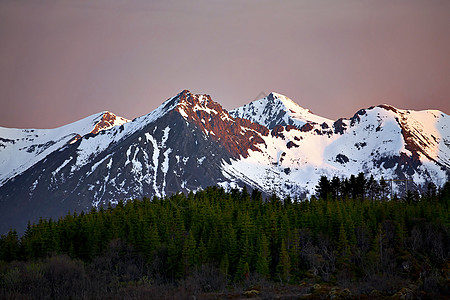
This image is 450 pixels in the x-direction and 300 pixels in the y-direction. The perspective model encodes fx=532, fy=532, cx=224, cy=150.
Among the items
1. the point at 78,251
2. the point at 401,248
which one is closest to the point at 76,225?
the point at 78,251

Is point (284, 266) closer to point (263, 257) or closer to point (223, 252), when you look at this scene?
point (263, 257)

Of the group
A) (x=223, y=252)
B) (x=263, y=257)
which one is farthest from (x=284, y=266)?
(x=223, y=252)

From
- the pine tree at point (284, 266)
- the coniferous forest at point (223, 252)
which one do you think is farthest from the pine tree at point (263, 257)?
the pine tree at point (284, 266)

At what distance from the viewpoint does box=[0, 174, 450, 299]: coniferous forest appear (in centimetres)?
7362

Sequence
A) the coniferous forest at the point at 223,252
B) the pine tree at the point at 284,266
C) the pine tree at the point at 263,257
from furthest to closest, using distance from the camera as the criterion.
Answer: the pine tree at the point at 263,257 < the pine tree at the point at 284,266 < the coniferous forest at the point at 223,252

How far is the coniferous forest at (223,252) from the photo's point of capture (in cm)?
7362

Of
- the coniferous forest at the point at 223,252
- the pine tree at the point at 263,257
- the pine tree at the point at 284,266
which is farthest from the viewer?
the pine tree at the point at 263,257

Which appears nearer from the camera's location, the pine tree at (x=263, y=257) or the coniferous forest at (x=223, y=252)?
the coniferous forest at (x=223, y=252)

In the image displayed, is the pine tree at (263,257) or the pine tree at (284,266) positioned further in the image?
the pine tree at (263,257)

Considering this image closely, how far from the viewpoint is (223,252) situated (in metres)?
93.5

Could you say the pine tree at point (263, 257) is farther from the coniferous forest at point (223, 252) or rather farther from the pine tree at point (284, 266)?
the pine tree at point (284, 266)

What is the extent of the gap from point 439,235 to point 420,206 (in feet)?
50.4

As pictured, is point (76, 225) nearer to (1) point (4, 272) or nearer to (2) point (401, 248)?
(1) point (4, 272)

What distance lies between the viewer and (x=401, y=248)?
298ft
